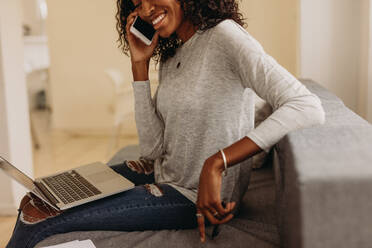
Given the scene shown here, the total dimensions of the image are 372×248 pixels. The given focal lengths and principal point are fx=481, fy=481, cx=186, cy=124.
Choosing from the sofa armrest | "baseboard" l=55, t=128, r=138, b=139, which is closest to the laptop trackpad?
the sofa armrest

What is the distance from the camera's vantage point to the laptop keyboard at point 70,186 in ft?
4.32

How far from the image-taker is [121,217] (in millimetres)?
1268

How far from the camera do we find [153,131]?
1507 mm

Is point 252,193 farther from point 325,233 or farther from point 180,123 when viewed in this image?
point 325,233

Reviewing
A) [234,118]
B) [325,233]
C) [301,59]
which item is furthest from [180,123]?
[301,59]

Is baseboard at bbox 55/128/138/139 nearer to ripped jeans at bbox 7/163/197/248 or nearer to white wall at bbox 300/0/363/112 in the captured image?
white wall at bbox 300/0/363/112

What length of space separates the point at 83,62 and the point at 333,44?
289 centimetres

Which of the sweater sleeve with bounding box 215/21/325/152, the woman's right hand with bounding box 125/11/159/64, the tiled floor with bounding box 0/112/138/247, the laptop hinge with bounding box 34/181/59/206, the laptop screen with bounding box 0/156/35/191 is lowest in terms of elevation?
the tiled floor with bounding box 0/112/138/247

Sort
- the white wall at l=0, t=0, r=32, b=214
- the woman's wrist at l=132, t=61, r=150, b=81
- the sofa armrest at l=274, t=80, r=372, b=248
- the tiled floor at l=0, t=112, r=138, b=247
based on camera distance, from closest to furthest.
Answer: the sofa armrest at l=274, t=80, r=372, b=248 < the woman's wrist at l=132, t=61, r=150, b=81 < the white wall at l=0, t=0, r=32, b=214 < the tiled floor at l=0, t=112, r=138, b=247

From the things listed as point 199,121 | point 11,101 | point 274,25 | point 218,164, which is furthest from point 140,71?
point 274,25

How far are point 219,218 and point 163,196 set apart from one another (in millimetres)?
264

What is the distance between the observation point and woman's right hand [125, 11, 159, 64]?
5.10ft

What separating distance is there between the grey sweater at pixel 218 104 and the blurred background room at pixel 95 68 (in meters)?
0.98

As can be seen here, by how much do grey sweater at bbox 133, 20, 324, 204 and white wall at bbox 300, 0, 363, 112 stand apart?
37.0 inches
